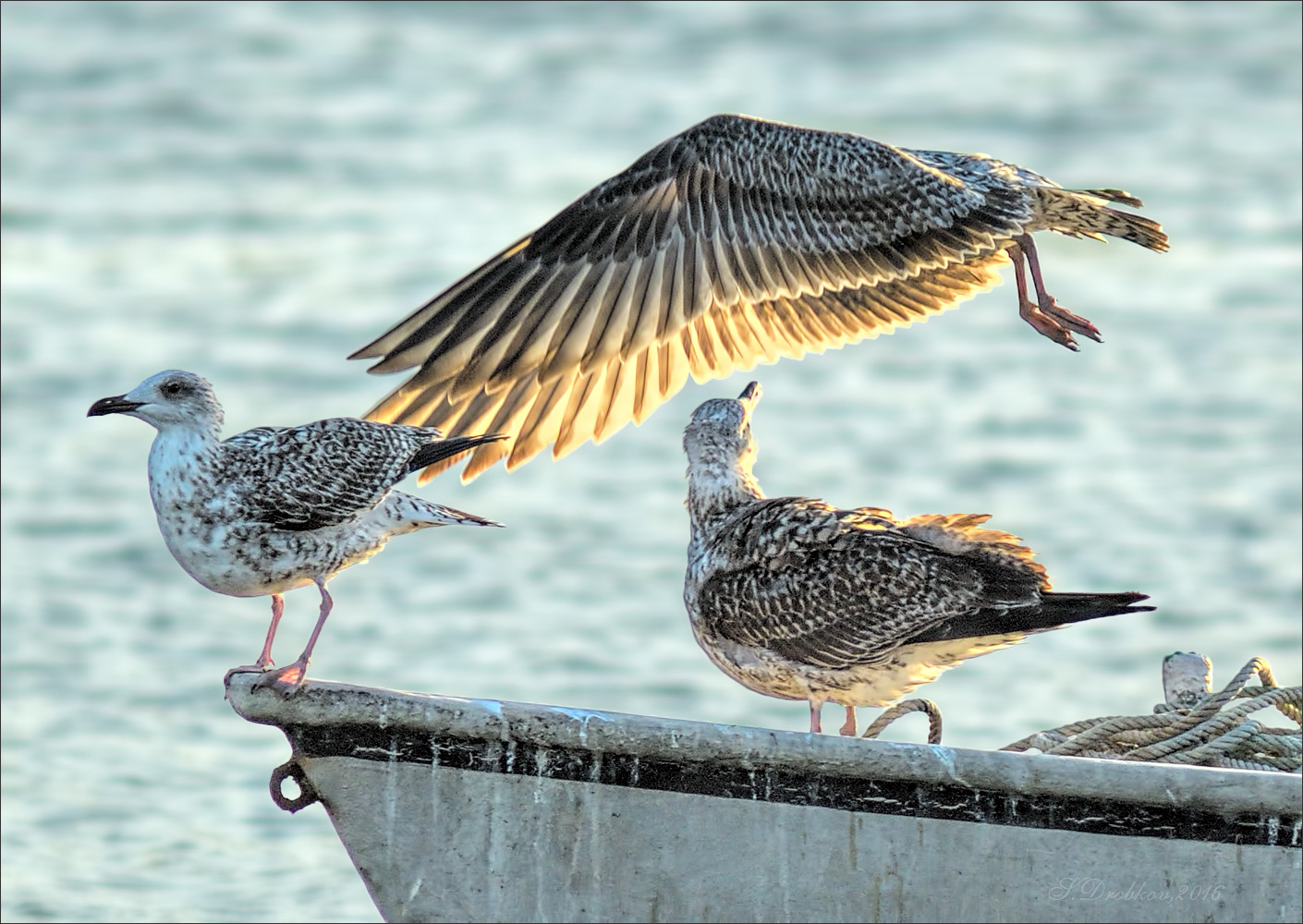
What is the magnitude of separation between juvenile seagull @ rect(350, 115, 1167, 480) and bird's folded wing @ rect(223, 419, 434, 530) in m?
1.30

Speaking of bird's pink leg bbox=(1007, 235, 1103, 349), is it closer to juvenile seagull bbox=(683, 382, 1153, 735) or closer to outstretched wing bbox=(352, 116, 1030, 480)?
outstretched wing bbox=(352, 116, 1030, 480)

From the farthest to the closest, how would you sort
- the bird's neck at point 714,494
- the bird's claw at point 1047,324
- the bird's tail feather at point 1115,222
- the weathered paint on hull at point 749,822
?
the bird's claw at point 1047,324
the bird's tail feather at point 1115,222
the bird's neck at point 714,494
the weathered paint on hull at point 749,822

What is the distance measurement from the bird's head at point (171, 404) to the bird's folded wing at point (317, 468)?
0.40ft

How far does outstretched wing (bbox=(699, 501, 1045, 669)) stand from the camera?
274 inches

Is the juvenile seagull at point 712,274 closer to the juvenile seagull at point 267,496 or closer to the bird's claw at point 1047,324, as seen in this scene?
the bird's claw at point 1047,324

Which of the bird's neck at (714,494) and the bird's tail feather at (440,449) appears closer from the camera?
the bird's tail feather at (440,449)

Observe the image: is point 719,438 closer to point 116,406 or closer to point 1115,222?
point 1115,222

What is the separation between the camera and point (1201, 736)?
7.10 m

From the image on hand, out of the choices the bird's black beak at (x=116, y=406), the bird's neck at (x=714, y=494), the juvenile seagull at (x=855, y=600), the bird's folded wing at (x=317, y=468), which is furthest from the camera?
the bird's neck at (x=714, y=494)

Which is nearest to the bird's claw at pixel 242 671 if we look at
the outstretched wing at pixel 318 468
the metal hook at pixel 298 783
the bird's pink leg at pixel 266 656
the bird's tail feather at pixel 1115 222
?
the bird's pink leg at pixel 266 656

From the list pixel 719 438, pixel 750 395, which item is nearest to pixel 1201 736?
pixel 719 438

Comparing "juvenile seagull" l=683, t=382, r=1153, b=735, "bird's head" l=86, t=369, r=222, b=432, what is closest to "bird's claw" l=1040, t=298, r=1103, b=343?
"juvenile seagull" l=683, t=382, r=1153, b=735

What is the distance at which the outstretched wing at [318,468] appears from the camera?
20.4ft

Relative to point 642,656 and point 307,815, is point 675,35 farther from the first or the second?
point 307,815
